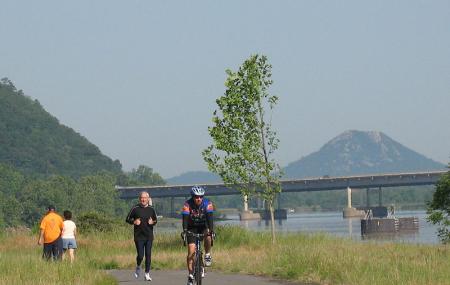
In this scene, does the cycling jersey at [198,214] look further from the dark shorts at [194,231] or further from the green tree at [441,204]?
the green tree at [441,204]

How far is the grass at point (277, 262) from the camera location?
1828 cm

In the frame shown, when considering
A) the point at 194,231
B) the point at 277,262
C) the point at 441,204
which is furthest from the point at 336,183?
the point at 194,231

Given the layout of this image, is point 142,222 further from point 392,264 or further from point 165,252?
point 165,252

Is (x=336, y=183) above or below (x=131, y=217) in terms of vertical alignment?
above

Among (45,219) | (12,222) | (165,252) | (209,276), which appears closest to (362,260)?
(209,276)

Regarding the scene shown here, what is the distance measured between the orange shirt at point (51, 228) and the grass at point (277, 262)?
0.79 m

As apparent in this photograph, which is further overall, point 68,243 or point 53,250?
point 68,243

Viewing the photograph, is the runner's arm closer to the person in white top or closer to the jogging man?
the jogging man

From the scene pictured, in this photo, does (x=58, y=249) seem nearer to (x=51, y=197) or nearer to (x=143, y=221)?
(x=143, y=221)

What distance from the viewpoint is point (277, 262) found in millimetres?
22547

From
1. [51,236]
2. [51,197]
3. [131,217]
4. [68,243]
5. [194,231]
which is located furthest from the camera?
[51,197]

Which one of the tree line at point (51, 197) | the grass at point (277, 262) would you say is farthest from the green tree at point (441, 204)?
the tree line at point (51, 197)

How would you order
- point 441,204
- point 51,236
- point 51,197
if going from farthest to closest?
point 51,197
point 441,204
point 51,236

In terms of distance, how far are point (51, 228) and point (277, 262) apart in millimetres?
5983
